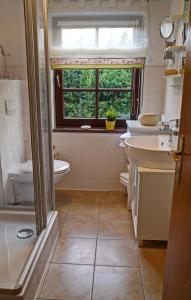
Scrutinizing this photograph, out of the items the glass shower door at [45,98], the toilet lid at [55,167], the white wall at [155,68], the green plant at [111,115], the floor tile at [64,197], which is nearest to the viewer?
the glass shower door at [45,98]

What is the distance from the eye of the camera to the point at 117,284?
1709 mm

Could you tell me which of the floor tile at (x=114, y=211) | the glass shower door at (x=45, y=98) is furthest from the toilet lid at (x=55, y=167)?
the floor tile at (x=114, y=211)

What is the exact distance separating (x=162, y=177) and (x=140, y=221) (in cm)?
41

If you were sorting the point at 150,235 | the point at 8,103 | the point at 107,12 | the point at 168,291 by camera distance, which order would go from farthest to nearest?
the point at 107,12
the point at 8,103
the point at 150,235
the point at 168,291

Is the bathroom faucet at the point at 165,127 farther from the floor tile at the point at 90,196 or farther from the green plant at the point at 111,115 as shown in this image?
the floor tile at the point at 90,196

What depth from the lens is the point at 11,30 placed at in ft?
7.47

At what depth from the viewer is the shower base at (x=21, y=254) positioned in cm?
140

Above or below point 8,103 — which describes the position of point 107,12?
above

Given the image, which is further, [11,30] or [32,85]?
[11,30]

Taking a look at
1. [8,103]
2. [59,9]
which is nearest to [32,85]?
[8,103]

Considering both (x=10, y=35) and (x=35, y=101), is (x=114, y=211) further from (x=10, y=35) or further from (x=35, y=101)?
(x=10, y=35)

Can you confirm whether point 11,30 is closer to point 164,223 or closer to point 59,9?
point 59,9

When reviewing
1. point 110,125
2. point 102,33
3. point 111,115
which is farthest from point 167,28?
point 110,125

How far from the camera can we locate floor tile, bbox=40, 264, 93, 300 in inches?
63.6
